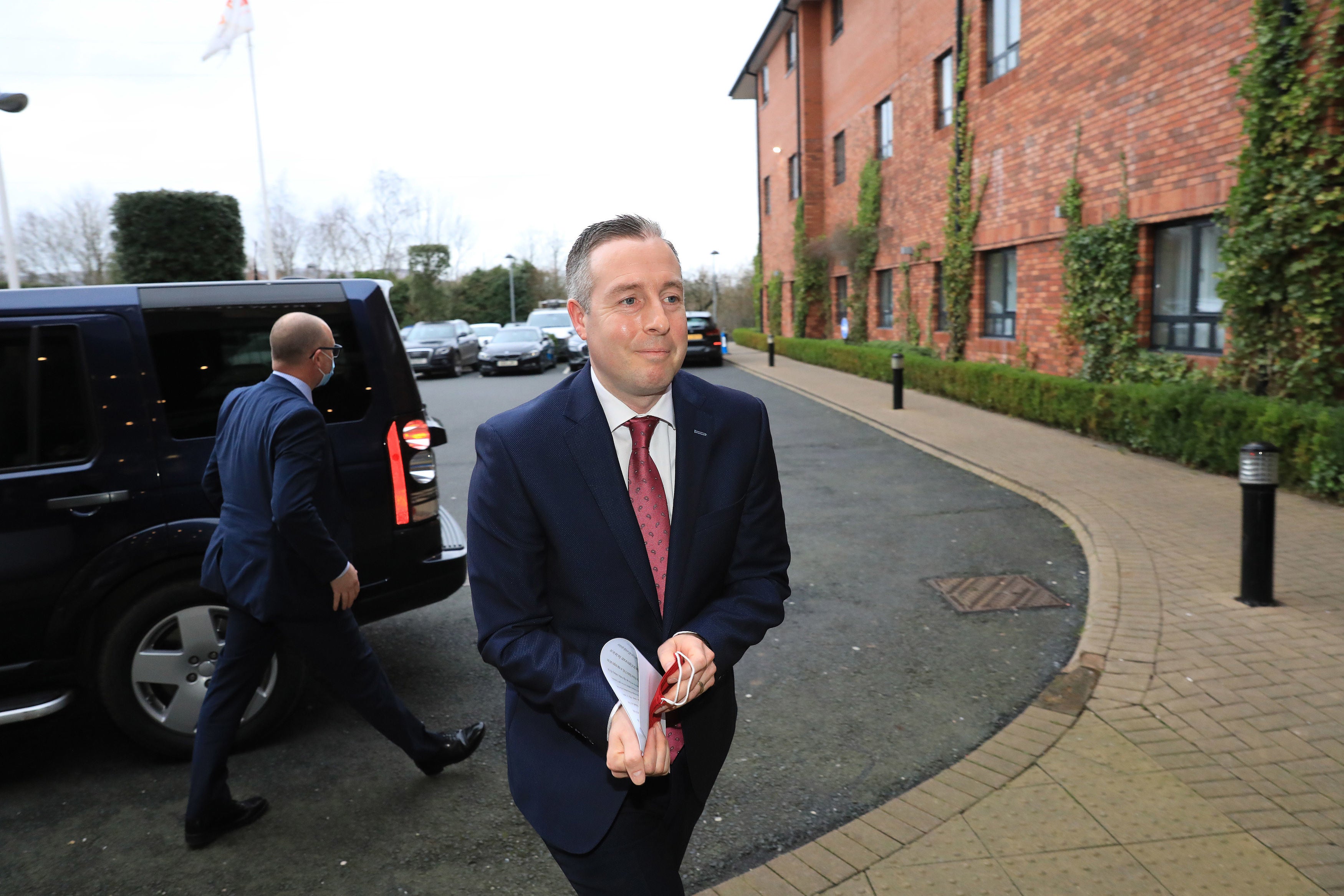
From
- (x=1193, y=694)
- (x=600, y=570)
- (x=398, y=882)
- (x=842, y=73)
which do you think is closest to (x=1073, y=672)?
(x=1193, y=694)

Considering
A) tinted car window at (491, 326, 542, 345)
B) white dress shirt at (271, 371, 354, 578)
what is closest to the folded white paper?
white dress shirt at (271, 371, 354, 578)

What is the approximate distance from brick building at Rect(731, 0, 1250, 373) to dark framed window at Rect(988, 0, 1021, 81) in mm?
37

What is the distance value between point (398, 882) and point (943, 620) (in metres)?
3.60

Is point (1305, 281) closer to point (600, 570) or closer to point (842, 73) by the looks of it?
point (600, 570)

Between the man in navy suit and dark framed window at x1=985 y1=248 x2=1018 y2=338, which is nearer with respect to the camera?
the man in navy suit

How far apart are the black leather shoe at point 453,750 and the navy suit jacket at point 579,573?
1.98 meters

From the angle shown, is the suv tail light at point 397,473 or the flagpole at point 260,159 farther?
the flagpole at point 260,159

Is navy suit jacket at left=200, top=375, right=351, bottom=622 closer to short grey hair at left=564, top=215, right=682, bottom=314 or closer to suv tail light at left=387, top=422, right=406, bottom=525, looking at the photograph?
suv tail light at left=387, top=422, right=406, bottom=525

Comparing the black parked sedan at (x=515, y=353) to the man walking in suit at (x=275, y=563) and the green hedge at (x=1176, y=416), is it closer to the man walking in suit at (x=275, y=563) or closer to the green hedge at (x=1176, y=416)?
the green hedge at (x=1176, y=416)

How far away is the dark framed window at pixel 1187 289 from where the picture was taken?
11.2 metres

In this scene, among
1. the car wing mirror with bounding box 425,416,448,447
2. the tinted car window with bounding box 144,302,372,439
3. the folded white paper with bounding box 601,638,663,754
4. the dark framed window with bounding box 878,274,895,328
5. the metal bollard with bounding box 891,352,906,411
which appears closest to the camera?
the folded white paper with bounding box 601,638,663,754

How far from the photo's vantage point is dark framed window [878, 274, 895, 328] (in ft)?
79.6

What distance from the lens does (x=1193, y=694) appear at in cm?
433

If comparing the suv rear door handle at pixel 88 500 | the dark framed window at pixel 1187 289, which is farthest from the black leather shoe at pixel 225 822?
the dark framed window at pixel 1187 289
